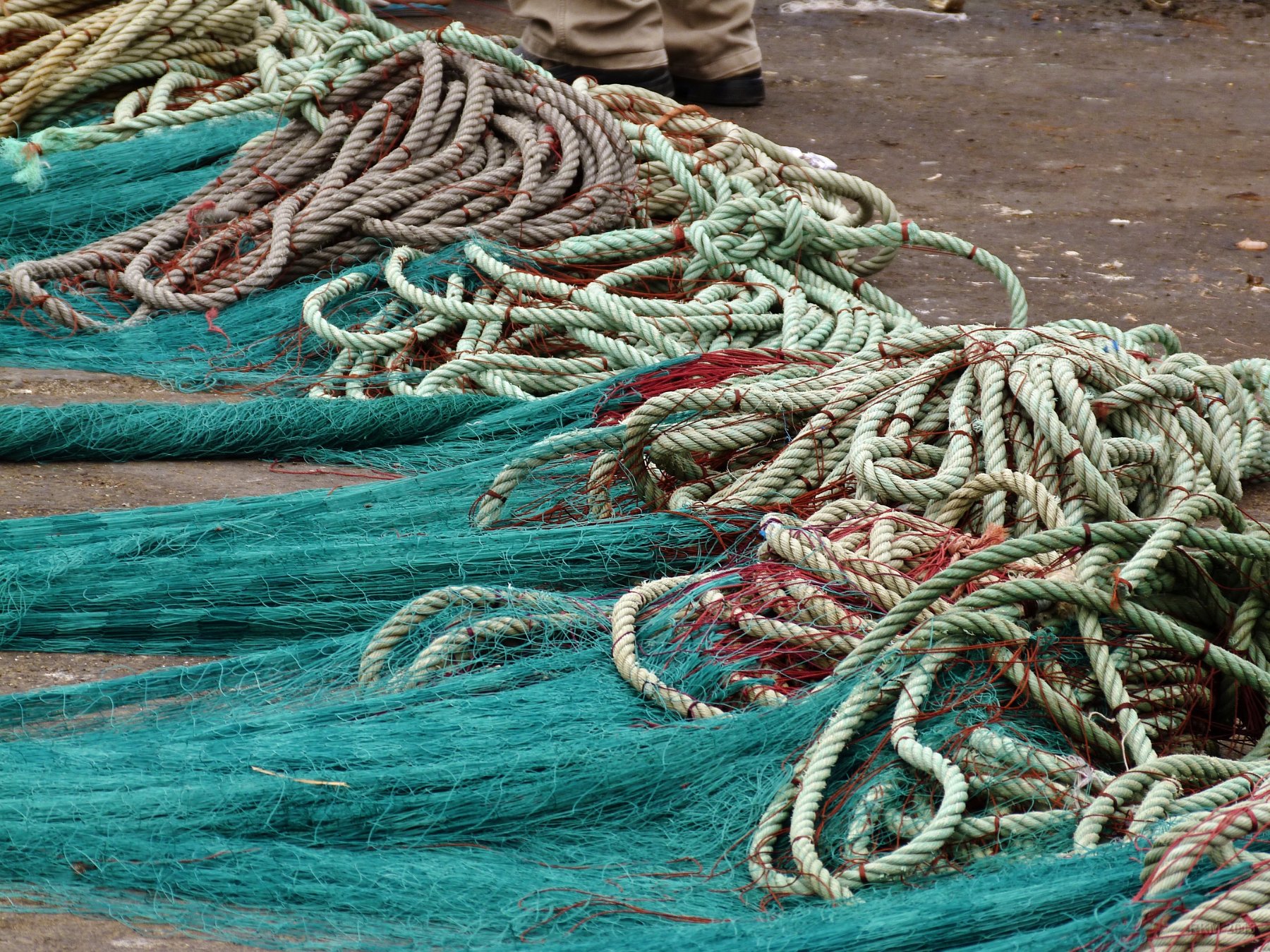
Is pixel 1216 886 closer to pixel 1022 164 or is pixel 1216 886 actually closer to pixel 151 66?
pixel 151 66

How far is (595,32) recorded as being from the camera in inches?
241

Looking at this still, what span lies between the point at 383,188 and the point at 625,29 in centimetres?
203

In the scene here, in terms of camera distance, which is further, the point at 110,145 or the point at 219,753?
the point at 110,145

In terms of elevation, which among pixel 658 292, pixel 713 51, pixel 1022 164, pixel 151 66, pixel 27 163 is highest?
pixel 151 66

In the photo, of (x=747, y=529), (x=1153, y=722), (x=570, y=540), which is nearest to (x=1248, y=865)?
(x=1153, y=722)

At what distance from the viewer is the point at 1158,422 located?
10.2ft

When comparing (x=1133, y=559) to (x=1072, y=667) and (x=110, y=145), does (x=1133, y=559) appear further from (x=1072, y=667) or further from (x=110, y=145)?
(x=110, y=145)

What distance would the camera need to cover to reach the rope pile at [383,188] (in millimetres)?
4430

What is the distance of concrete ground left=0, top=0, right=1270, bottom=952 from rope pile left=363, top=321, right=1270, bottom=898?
73 centimetres

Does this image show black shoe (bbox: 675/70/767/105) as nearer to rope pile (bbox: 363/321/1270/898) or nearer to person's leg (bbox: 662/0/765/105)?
person's leg (bbox: 662/0/765/105)

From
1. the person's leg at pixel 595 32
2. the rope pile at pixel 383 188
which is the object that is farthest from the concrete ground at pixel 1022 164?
the person's leg at pixel 595 32

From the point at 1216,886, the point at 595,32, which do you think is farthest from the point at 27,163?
the point at 1216,886

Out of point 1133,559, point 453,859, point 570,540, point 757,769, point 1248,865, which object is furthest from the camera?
point 570,540

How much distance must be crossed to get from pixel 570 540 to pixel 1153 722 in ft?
3.92
